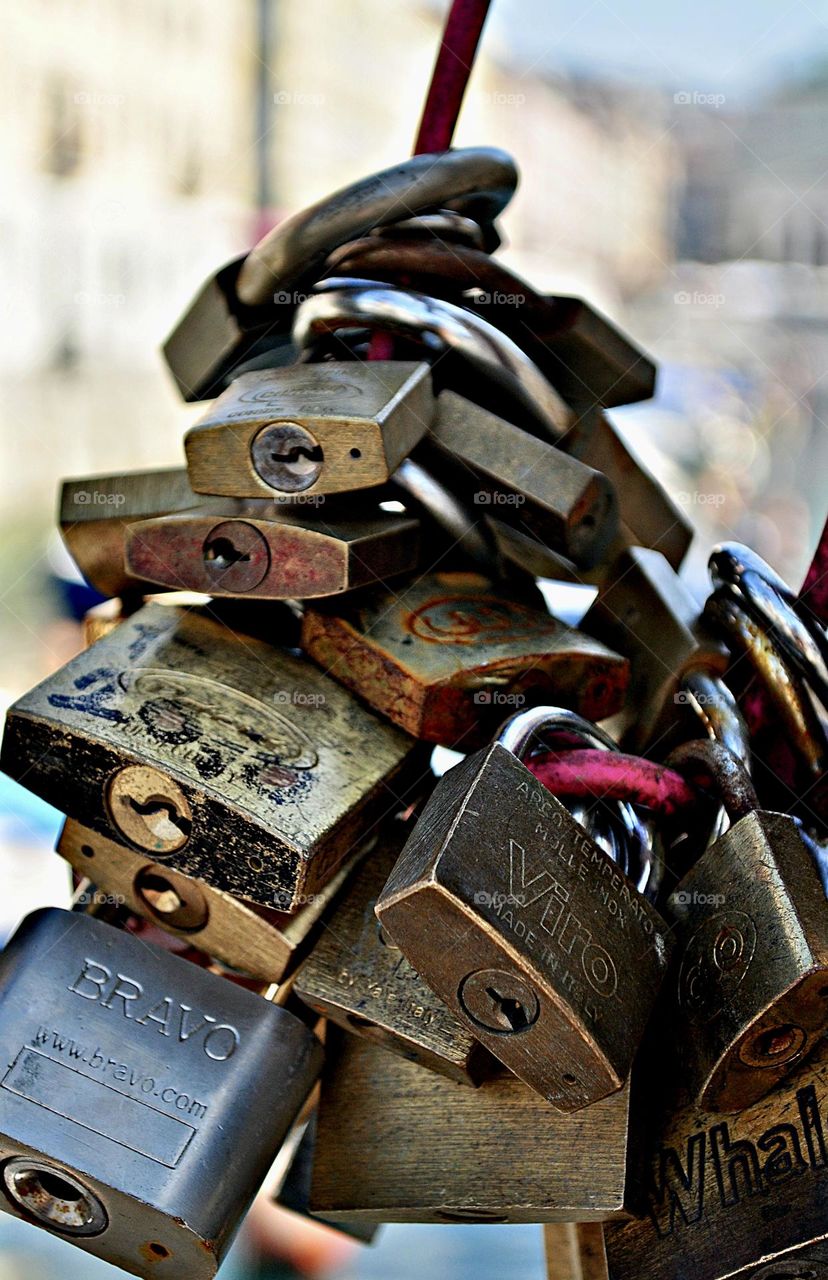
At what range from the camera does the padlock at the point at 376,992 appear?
61 cm

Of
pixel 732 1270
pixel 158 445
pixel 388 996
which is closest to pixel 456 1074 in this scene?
pixel 388 996

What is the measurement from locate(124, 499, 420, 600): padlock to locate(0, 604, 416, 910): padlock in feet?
0.16

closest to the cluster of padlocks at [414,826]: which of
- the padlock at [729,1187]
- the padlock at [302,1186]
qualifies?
the padlock at [729,1187]

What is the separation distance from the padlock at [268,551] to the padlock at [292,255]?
0.17 meters

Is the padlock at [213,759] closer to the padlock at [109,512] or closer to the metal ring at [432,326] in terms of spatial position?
the padlock at [109,512]

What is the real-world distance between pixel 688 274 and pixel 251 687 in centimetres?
293

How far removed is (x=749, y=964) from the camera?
1.84 feet

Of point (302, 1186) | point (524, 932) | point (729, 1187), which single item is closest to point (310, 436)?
point (524, 932)

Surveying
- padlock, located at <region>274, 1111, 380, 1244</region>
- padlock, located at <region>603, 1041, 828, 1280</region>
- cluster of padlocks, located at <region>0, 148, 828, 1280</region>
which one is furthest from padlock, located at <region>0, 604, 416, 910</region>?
Result: padlock, located at <region>274, 1111, 380, 1244</region>

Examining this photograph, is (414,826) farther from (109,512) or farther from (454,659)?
(109,512)

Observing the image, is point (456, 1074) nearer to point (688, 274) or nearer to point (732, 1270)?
point (732, 1270)

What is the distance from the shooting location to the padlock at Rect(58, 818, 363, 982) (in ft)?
2.16

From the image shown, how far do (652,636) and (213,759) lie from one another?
0.30 m

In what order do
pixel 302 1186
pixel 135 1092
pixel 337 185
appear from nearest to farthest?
pixel 135 1092, pixel 302 1186, pixel 337 185
